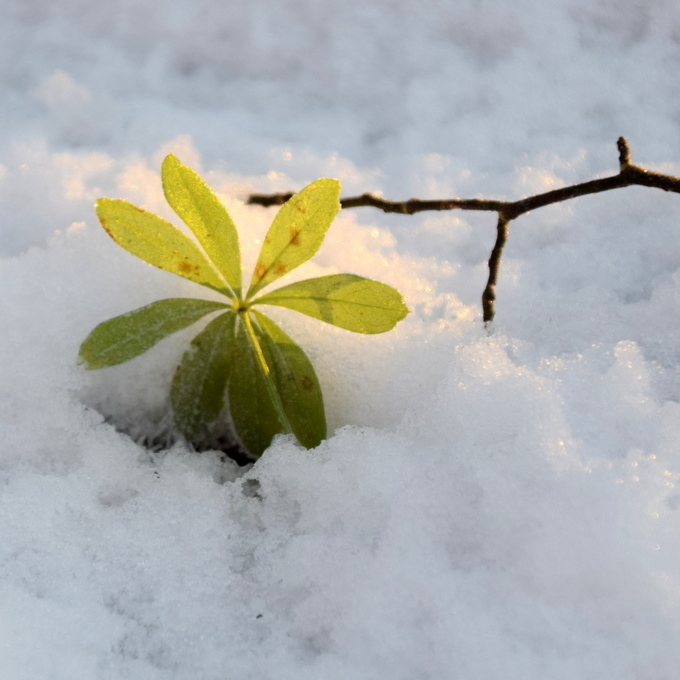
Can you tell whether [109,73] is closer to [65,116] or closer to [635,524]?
[65,116]

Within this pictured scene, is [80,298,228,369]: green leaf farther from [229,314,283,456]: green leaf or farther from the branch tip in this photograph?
the branch tip

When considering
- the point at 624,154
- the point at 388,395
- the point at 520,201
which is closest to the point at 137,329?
the point at 388,395

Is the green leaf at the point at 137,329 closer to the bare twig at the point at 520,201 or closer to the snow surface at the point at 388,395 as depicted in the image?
the snow surface at the point at 388,395

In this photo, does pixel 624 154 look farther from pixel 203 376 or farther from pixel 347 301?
pixel 203 376

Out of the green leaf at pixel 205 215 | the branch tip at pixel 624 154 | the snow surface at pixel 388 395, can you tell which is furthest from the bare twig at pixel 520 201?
the green leaf at pixel 205 215

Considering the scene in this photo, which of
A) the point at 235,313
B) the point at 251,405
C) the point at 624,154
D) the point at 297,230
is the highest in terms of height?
the point at 624,154

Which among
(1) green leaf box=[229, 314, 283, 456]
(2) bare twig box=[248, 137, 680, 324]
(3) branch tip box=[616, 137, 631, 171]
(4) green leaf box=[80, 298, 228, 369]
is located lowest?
(1) green leaf box=[229, 314, 283, 456]

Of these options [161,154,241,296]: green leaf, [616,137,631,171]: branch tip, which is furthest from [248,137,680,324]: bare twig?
[161,154,241,296]: green leaf

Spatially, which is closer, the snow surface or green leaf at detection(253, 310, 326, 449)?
the snow surface
